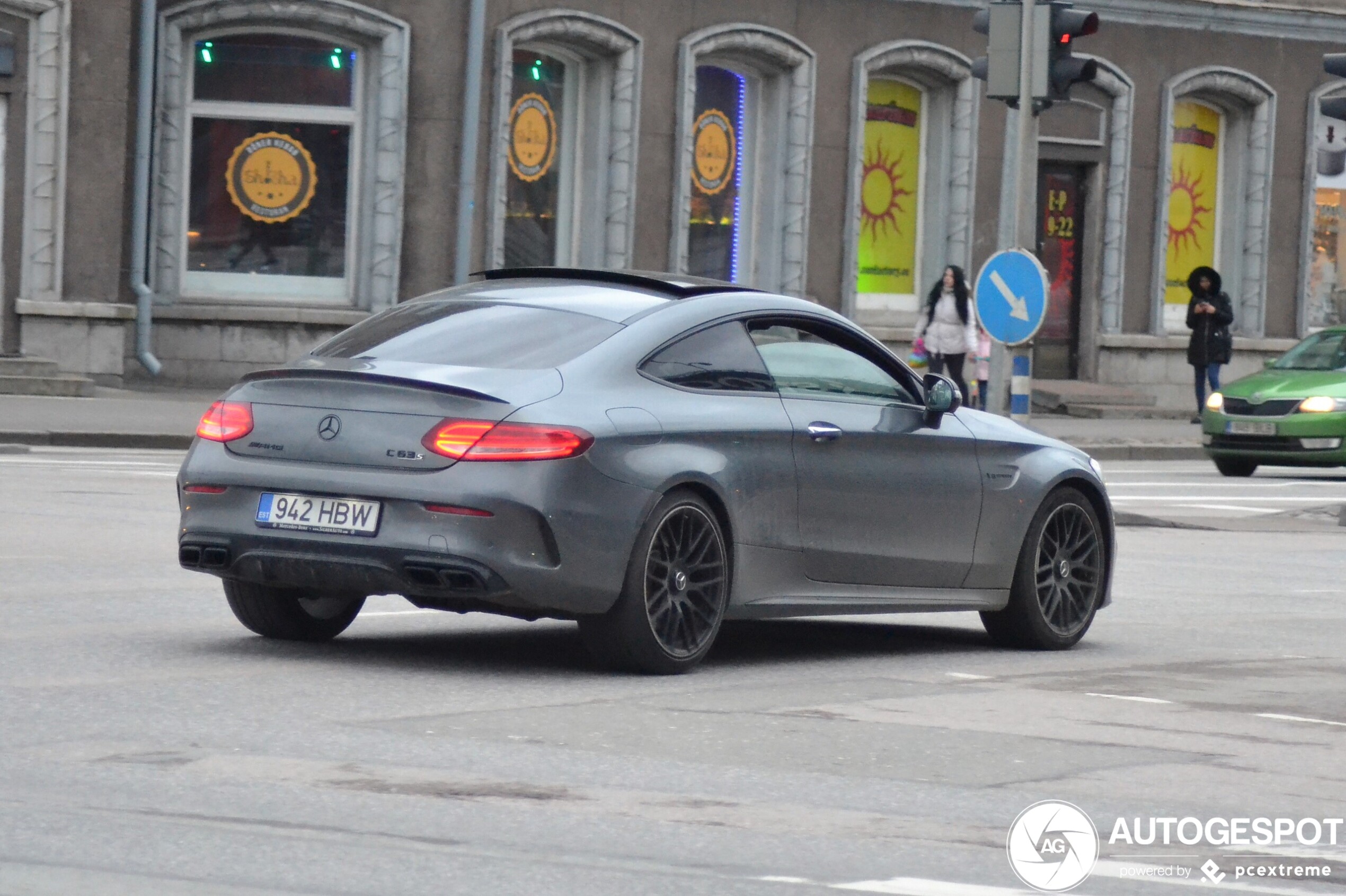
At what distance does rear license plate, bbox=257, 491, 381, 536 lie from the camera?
8422mm

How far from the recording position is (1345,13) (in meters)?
35.2

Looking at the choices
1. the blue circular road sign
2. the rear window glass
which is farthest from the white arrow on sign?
the rear window glass

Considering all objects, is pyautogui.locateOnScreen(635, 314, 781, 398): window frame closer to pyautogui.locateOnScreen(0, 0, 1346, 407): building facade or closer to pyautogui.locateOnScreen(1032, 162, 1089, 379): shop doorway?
pyautogui.locateOnScreen(0, 0, 1346, 407): building facade

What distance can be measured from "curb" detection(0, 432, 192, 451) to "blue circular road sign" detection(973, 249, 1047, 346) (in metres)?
6.38

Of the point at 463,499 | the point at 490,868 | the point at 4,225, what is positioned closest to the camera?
the point at 490,868

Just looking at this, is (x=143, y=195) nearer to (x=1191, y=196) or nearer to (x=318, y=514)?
(x=1191, y=196)

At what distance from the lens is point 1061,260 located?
34.0 metres

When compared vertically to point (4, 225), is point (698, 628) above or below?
below

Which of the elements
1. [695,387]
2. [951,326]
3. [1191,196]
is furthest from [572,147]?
[695,387]

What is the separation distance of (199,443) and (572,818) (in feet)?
11.0

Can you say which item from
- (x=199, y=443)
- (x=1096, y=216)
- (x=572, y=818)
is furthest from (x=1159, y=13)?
(x=572, y=818)

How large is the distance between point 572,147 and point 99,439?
9.64 m

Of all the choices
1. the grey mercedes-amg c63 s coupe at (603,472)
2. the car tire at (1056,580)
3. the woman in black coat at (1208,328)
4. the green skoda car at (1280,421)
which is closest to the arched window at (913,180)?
the woman in black coat at (1208,328)

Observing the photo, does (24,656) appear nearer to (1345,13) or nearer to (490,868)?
(490,868)
